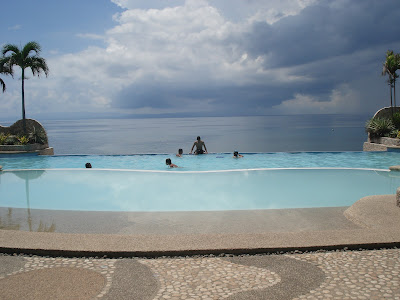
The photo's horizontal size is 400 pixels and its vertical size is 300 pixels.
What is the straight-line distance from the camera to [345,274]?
400 centimetres

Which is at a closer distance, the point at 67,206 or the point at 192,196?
the point at 67,206

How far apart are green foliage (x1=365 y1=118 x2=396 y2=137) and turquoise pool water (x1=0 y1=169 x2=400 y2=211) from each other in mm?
10674

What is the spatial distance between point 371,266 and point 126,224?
378 cm

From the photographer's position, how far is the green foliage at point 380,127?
2180 centimetres

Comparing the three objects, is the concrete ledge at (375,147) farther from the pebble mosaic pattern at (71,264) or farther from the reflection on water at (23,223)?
the pebble mosaic pattern at (71,264)

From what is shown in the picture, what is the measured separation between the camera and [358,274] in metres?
3.99

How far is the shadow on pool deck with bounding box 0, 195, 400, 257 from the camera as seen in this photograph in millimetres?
4648

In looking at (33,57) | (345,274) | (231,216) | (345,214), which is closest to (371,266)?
(345,274)

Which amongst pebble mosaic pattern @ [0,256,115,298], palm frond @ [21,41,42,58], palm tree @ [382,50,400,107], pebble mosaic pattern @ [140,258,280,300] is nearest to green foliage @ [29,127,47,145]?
palm frond @ [21,41,42,58]

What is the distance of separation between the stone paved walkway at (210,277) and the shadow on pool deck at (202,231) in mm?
132

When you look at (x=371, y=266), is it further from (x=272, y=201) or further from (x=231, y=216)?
(x=272, y=201)

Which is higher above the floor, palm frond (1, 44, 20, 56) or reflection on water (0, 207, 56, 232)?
palm frond (1, 44, 20, 56)

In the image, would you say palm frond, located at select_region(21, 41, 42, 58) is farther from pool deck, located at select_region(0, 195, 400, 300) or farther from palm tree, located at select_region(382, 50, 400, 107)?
palm tree, located at select_region(382, 50, 400, 107)

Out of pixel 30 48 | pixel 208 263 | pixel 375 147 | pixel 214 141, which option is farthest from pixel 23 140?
pixel 214 141
